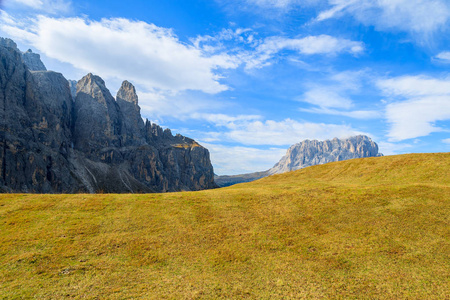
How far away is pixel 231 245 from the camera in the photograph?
24156mm

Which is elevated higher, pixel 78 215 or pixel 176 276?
pixel 78 215

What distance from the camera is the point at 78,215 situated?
28250mm

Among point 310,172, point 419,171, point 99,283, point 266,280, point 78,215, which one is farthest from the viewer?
point 310,172

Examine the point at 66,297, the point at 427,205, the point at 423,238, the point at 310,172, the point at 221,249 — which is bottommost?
the point at 66,297

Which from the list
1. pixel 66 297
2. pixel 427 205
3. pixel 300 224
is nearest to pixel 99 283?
pixel 66 297

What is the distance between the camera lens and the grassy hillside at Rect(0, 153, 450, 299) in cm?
1803

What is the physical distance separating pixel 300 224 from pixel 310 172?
41285 millimetres

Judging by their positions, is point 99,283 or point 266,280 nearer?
point 99,283

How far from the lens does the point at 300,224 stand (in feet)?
93.6

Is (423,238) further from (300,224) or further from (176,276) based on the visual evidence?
(176,276)

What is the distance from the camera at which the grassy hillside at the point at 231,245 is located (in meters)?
18.0

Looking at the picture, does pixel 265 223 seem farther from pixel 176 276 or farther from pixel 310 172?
pixel 310 172

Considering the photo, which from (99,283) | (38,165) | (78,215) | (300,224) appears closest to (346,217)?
(300,224)

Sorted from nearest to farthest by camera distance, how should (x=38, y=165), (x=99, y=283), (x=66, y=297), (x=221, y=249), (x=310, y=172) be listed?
(x=66, y=297)
(x=99, y=283)
(x=221, y=249)
(x=310, y=172)
(x=38, y=165)
